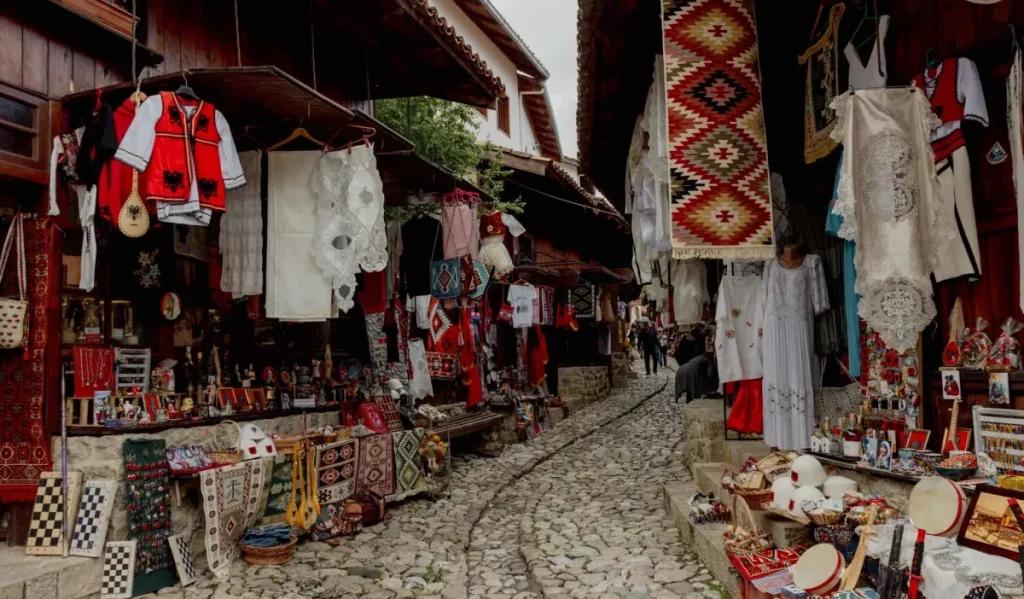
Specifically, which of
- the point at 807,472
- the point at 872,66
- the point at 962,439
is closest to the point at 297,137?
the point at 872,66

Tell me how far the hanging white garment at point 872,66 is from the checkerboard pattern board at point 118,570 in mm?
6185

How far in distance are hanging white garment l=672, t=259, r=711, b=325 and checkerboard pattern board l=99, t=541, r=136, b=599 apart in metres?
5.95

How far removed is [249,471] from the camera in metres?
6.43

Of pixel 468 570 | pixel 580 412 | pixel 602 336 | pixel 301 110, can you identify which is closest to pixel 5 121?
pixel 301 110

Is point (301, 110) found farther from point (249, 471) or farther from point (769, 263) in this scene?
point (769, 263)

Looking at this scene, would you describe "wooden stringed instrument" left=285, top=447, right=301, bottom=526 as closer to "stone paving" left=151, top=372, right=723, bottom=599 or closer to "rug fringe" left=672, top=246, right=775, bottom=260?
"stone paving" left=151, top=372, right=723, bottom=599

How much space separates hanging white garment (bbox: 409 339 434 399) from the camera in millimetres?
10742

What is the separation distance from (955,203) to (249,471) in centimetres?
572

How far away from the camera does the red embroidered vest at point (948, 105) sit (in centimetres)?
452

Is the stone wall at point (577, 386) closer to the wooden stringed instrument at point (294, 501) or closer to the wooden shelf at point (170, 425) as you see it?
the wooden shelf at point (170, 425)

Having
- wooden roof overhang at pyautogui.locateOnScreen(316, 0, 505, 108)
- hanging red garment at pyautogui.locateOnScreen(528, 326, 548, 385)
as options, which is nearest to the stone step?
wooden roof overhang at pyautogui.locateOnScreen(316, 0, 505, 108)

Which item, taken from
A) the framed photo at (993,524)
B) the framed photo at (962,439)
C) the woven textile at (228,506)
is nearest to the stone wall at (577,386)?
the woven textile at (228,506)

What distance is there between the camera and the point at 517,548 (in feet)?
22.3

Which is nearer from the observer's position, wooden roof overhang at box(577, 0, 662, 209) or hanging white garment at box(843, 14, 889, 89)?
hanging white garment at box(843, 14, 889, 89)
